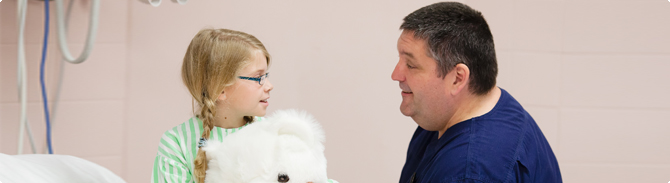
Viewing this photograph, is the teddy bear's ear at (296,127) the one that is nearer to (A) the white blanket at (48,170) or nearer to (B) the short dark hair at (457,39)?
(B) the short dark hair at (457,39)

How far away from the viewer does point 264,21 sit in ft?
6.53

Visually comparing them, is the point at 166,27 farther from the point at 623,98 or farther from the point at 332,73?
the point at 623,98

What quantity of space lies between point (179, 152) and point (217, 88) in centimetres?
17

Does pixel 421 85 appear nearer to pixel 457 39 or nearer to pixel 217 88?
pixel 457 39

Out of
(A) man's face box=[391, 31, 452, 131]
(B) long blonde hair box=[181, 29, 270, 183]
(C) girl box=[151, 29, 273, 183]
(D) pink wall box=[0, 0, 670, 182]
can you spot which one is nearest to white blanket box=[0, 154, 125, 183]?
(C) girl box=[151, 29, 273, 183]

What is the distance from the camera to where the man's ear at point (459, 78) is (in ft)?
4.08

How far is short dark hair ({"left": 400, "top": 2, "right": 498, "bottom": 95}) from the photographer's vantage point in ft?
4.06

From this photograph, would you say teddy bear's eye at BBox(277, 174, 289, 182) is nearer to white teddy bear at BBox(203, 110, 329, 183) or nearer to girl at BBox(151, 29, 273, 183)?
white teddy bear at BBox(203, 110, 329, 183)

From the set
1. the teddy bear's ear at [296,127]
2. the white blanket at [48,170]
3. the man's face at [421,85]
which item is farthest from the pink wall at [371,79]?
the teddy bear's ear at [296,127]

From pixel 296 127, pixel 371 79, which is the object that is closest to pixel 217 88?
pixel 296 127

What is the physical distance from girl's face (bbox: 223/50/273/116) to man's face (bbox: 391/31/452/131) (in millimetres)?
339

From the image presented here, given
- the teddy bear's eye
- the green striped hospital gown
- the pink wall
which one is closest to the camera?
the teddy bear's eye

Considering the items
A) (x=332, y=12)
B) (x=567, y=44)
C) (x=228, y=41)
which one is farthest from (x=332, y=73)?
(x=567, y=44)

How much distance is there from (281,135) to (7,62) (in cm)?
114
